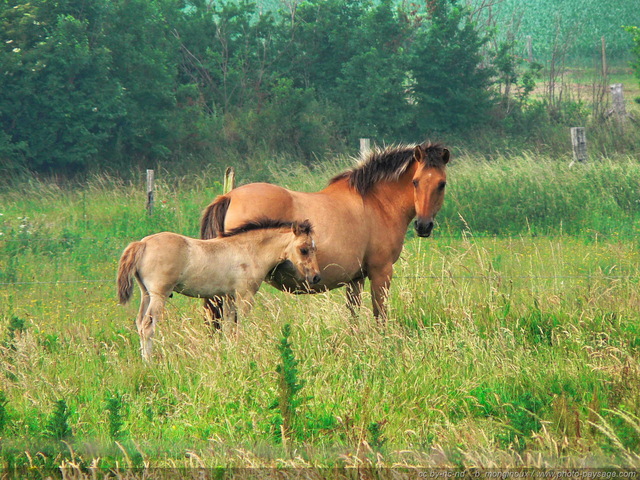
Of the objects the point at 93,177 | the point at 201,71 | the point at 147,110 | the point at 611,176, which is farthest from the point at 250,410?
the point at 201,71

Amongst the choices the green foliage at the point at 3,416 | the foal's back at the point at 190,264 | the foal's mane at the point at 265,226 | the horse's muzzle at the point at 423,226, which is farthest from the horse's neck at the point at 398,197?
the green foliage at the point at 3,416

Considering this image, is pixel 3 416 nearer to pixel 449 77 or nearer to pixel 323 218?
pixel 323 218

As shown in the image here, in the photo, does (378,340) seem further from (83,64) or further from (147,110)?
(147,110)

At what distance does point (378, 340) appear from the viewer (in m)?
6.47

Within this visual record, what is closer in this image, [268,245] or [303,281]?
[268,245]

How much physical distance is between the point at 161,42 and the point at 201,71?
3682mm

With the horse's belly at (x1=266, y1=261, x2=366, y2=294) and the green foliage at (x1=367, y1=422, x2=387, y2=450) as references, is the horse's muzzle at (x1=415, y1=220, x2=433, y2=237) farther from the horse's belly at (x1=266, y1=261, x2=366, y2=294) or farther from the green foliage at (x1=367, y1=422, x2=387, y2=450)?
the green foliage at (x1=367, y1=422, x2=387, y2=450)

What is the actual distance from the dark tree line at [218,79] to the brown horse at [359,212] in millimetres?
14085

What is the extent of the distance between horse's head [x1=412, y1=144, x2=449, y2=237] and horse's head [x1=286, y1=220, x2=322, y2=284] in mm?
1158

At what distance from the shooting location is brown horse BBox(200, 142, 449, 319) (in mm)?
7816

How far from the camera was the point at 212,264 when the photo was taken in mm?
7133

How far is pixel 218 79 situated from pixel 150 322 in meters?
21.9

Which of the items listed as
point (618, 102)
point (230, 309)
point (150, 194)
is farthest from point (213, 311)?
point (618, 102)

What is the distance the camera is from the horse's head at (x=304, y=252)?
7.40 meters
